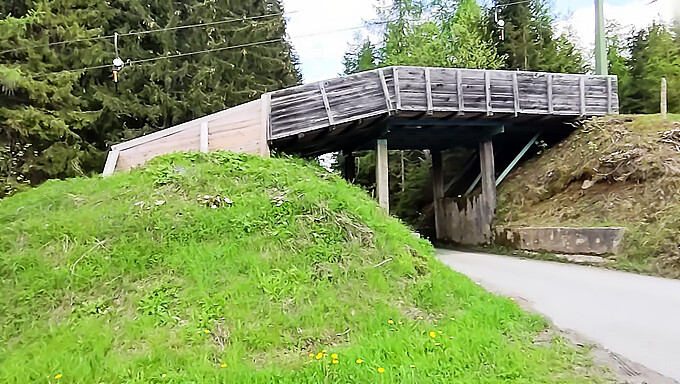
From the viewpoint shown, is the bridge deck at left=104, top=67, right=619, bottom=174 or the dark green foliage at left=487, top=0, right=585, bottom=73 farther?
the dark green foliage at left=487, top=0, right=585, bottom=73

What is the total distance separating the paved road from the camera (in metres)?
4.08

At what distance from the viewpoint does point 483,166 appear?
46.0ft

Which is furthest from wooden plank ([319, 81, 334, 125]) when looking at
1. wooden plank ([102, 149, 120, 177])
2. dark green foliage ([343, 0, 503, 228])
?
dark green foliage ([343, 0, 503, 228])

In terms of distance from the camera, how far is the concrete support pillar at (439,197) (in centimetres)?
1649

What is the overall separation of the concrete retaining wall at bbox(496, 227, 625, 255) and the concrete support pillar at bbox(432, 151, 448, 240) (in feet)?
13.7

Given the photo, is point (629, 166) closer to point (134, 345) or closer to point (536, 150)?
point (536, 150)

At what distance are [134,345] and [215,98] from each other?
14.8 meters

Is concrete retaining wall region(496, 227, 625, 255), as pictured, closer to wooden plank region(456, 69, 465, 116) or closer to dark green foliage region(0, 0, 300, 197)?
wooden plank region(456, 69, 465, 116)

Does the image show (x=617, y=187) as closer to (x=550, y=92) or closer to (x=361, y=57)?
(x=550, y=92)

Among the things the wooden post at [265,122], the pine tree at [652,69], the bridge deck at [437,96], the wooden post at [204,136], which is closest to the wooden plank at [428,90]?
the bridge deck at [437,96]

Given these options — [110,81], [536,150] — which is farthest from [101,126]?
[536,150]

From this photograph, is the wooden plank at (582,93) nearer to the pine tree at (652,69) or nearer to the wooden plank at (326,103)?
the pine tree at (652,69)

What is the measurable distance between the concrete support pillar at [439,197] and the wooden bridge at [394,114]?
6.02 ft

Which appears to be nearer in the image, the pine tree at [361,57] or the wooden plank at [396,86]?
the wooden plank at [396,86]
